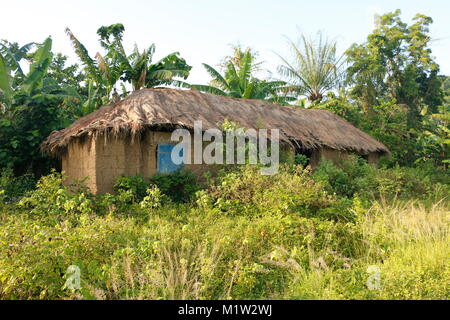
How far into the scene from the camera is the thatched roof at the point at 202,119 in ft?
31.0

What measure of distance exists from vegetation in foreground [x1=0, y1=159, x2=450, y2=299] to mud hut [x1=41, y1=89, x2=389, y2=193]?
207 centimetres

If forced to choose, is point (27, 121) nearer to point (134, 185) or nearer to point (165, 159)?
point (165, 159)

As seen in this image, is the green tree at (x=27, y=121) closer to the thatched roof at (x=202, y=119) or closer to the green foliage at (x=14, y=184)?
the green foliage at (x=14, y=184)

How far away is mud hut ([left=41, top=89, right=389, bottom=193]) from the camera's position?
942cm

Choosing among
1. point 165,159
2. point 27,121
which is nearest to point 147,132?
point 165,159

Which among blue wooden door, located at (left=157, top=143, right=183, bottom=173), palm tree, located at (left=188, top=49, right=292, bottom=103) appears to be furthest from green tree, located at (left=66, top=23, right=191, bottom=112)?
blue wooden door, located at (left=157, top=143, right=183, bottom=173)

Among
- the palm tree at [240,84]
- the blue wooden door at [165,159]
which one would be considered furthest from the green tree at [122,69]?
the blue wooden door at [165,159]

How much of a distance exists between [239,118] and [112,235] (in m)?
6.54

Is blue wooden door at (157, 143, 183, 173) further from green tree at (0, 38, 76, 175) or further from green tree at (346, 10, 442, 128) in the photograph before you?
green tree at (346, 10, 442, 128)

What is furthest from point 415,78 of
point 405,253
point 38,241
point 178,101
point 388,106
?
point 38,241

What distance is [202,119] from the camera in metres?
10.2

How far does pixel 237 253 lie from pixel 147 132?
538cm
